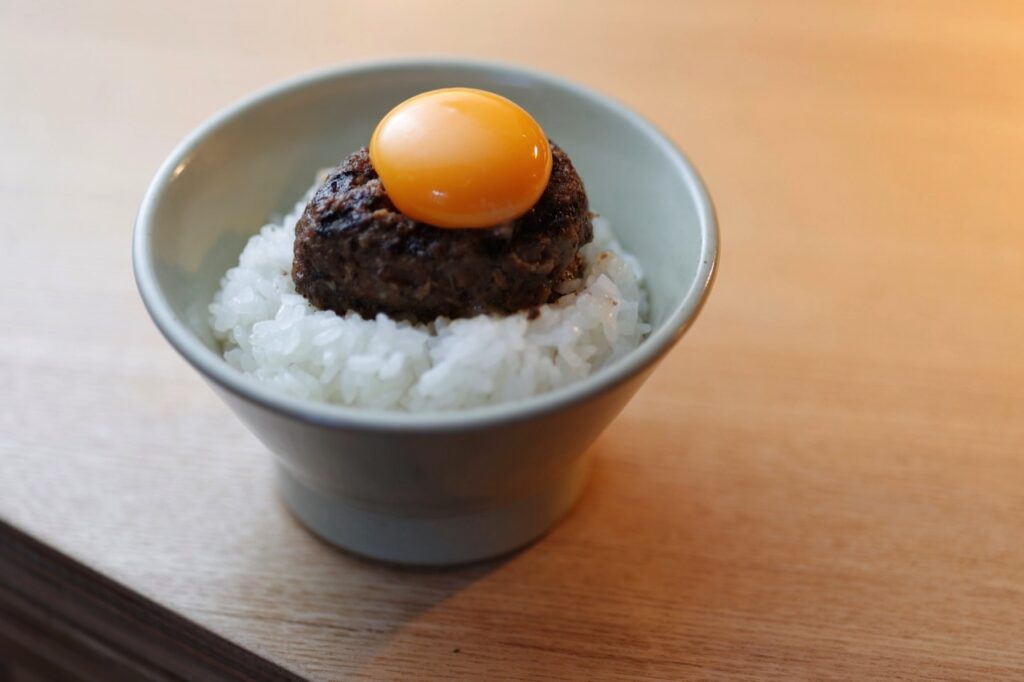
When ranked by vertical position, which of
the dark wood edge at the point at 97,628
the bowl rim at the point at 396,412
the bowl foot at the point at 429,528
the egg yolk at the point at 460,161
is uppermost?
the egg yolk at the point at 460,161

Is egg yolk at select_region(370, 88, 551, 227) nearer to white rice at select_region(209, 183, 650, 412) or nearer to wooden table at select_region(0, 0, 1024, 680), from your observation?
white rice at select_region(209, 183, 650, 412)

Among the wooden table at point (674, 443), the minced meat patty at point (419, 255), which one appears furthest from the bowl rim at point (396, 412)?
the wooden table at point (674, 443)

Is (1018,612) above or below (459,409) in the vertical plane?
below

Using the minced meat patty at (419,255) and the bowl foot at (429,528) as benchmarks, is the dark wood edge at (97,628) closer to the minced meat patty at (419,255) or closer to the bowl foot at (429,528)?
the bowl foot at (429,528)

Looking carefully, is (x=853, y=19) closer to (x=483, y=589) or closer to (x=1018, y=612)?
(x=1018, y=612)

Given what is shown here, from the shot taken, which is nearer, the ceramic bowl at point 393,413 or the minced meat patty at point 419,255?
the ceramic bowl at point 393,413

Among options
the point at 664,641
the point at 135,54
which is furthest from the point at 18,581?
the point at 135,54

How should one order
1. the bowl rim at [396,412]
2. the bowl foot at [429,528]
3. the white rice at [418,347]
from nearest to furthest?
the bowl rim at [396,412] < the white rice at [418,347] < the bowl foot at [429,528]
